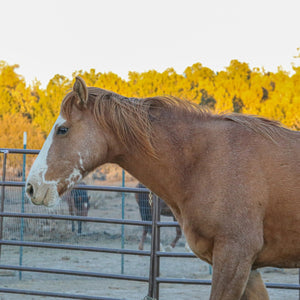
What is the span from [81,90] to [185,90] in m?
24.9

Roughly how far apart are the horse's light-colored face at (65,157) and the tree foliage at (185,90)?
1910 cm

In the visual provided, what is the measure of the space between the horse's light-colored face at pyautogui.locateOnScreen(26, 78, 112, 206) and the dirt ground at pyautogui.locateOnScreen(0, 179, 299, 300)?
348 cm

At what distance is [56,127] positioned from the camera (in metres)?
2.63

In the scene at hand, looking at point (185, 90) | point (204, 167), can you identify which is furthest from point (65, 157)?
point (185, 90)

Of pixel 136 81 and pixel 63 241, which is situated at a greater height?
pixel 136 81

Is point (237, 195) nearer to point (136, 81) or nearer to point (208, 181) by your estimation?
point (208, 181)

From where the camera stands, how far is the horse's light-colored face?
257cm

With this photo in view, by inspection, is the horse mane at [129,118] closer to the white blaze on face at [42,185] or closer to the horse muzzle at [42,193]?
the white blaze on face at [42,185]

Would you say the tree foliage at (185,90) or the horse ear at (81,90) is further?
the tree foliage at (185,90)

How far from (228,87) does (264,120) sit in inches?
1065

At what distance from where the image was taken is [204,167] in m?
2.56

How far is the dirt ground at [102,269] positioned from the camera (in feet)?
20.7

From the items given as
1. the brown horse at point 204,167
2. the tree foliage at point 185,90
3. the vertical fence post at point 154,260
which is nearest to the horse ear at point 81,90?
the brown horse at point 204,167

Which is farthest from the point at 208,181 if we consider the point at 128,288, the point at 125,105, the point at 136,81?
the point at 136,81
